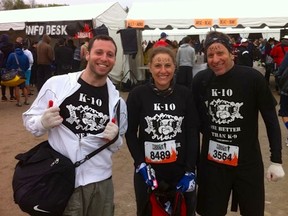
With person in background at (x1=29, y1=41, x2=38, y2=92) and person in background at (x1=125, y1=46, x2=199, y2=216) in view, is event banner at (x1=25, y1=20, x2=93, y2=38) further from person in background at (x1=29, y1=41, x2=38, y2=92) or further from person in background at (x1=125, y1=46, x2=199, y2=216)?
person in background at (x1=125, y1=46, x2=199, y2=216)

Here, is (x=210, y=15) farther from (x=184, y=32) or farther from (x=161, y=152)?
(x=184, y=32)

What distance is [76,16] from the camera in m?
12.0

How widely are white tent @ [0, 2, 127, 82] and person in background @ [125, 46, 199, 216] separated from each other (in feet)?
31.2

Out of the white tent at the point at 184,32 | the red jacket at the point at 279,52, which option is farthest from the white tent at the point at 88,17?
the white tent at the point at 184,32

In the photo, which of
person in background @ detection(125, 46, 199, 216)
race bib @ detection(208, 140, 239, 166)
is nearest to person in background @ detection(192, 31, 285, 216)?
race bib @ detection(208, 140, 239, 166)

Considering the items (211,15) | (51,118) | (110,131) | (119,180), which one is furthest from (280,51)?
(51,118)

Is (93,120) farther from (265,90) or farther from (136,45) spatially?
(136,45)

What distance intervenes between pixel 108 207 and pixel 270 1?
35.2 feet

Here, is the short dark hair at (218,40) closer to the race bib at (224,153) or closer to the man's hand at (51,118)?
the race bib at (224,153)

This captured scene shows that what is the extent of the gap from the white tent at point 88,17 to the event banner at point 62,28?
142 millimetres

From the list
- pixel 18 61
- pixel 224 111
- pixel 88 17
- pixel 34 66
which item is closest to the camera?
pixel 224 111

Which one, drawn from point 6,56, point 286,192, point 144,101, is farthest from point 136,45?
point 144,101

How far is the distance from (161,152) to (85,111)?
1.99 feet

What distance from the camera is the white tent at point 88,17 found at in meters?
11.8
